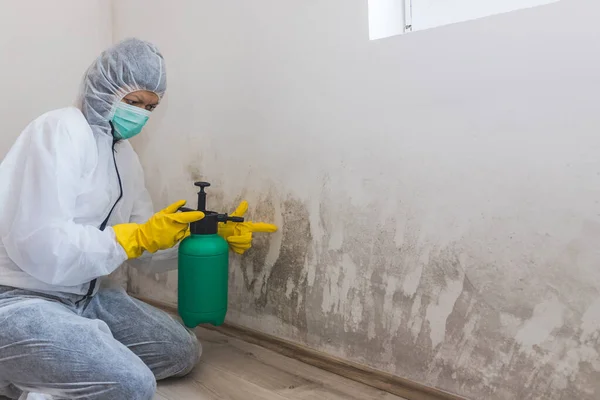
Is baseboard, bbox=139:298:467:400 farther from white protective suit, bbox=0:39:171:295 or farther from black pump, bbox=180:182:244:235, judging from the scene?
white protective suit, bbox=0:39:171:295

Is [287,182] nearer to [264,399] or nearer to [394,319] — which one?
[394,319]

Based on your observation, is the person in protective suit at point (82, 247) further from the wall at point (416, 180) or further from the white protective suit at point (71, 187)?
the wall at point (416, 180)

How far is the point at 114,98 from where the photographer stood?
130 cm

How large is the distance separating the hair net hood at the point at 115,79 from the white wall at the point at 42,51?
692mm

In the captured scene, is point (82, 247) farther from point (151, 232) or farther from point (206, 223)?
point (206, 223)

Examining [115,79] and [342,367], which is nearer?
[115,79]

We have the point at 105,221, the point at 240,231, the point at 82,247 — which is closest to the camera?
the point at 82,247

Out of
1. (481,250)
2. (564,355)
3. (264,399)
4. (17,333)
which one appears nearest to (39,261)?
(17,333)

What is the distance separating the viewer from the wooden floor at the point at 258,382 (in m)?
1.27

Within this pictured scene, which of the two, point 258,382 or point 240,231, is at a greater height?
point 240,231

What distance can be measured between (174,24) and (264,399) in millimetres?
1386

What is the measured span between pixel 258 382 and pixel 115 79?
909 millimetres

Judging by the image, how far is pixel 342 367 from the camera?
141 centimetres

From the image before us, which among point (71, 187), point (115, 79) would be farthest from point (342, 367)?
point (115, 79)
